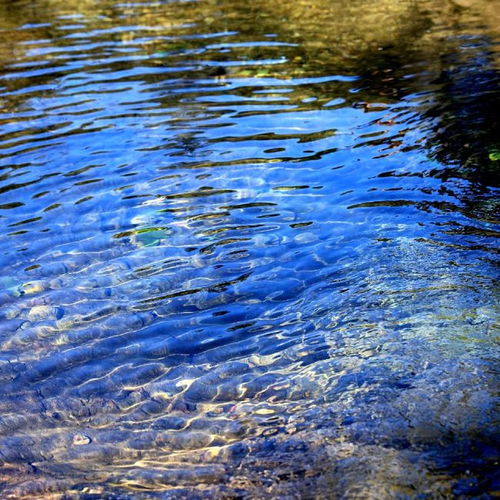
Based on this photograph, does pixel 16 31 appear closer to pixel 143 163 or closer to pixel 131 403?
pixel 143 163

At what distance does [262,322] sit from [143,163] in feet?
13.4

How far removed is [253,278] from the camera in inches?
233

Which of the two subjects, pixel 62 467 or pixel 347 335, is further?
pixel 347 335

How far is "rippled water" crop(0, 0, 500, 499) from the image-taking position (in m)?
3.87

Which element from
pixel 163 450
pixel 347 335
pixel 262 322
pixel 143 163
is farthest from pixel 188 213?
pixel 163 450

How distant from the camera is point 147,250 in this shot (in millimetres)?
6492

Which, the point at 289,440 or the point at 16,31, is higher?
the point at 16,31

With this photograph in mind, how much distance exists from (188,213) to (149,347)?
2477 mm

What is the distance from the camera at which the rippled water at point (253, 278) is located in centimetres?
387

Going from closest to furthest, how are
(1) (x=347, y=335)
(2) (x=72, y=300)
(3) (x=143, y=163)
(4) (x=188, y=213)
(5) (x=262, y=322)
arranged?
(1) (x=347, y=335), (5) (x=262, y=322), (2) (x=72, y=300), (4) (x=188, y=213), (3) (x=143, y=163)

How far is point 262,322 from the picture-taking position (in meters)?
5.29

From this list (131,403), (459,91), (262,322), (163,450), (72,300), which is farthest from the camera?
(459,91)

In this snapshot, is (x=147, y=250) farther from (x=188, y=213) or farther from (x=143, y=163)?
(x=143, y=163)

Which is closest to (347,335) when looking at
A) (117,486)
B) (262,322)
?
(262,322)
